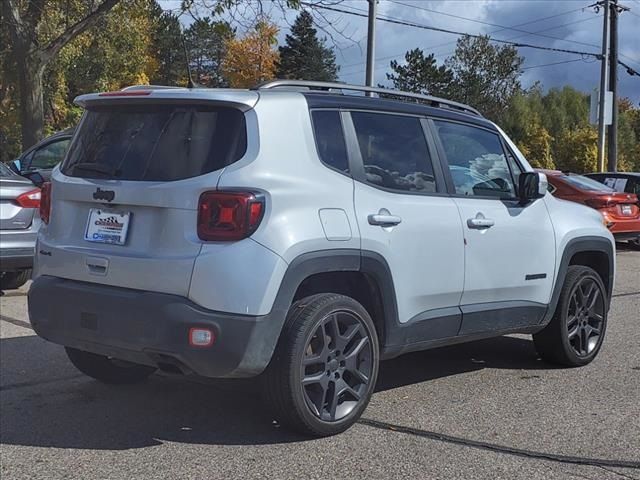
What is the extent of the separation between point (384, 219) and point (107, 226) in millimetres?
1531

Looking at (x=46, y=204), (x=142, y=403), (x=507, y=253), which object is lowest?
(x=142, y=403)

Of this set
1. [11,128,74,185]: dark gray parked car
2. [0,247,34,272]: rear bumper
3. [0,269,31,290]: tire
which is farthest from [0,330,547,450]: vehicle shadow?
[11,128,74,185]: dark gray parked car

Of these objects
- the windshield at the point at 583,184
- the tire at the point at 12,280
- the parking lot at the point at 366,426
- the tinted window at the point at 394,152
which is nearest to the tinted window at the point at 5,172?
the tire at the point at 12,280

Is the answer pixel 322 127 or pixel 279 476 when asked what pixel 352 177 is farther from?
pixel 279 476

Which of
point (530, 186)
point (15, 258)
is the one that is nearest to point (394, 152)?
point (530, 186)

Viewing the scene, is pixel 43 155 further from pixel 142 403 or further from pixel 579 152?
pixel 579 152

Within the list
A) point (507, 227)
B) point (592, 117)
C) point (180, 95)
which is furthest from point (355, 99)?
point (592, 117)

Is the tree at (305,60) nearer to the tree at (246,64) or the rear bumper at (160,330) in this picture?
the tree at (246,64)

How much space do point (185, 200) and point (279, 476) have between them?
144 centimetres

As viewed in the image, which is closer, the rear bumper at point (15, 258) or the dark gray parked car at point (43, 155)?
the rear bumper at point (15, 258)

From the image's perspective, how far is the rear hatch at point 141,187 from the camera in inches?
163

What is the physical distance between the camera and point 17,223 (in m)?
8.22

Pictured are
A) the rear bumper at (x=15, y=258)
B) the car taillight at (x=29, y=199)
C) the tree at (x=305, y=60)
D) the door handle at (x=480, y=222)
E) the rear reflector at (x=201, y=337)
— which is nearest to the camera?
the rear reflector at (x=201, y=337)

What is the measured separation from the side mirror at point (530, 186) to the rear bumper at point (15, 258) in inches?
198
